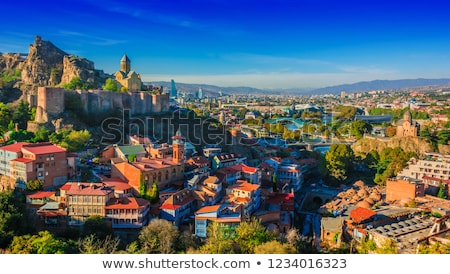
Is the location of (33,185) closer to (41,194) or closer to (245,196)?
(41,194)

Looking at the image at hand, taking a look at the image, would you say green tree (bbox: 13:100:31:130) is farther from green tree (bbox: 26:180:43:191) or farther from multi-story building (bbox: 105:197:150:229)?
multi-story building (bbox: 105:197:150:229)

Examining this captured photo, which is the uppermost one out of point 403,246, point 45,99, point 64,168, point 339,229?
point 45,99

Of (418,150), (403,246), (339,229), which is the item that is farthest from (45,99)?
(418,150)

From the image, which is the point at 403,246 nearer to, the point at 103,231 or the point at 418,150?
the point at 103,231

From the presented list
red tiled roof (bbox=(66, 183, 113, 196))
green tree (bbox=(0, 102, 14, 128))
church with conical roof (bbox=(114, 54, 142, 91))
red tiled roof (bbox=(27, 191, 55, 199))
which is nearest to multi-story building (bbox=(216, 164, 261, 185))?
red tiled roof (bbox=(66, 183, 113, 196))

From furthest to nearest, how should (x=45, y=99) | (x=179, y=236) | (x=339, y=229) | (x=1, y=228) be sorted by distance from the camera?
(x=45, y=99), (x=339, y=229), (x=179, y=236), (x=1, y=228)

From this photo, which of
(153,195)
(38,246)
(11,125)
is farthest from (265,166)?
Answer: (38,246)

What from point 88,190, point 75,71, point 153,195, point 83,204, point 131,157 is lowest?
point 153,195
